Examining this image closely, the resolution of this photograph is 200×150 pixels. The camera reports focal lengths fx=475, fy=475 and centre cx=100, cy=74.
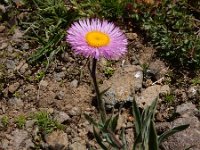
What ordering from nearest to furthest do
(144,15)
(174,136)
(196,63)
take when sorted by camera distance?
(174,136), (196,63), (144,15)

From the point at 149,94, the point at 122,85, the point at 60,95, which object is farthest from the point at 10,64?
the point at 149,94

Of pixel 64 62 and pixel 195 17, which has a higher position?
pixel 195 17

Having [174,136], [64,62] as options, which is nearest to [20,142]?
[64,62]

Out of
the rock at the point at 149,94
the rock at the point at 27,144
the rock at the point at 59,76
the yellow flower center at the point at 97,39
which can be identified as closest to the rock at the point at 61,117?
the rock at the point at 27,144

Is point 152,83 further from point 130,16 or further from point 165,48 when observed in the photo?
point 130,16

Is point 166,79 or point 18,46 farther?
point 18,46

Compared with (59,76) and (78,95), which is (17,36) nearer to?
(59,76)

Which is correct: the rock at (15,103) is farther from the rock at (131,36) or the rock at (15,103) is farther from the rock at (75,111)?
the rock at (131,36)

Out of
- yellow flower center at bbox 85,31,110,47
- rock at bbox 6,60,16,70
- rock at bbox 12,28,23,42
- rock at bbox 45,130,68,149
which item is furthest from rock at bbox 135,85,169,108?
rock at bbox 12,28,23,42
